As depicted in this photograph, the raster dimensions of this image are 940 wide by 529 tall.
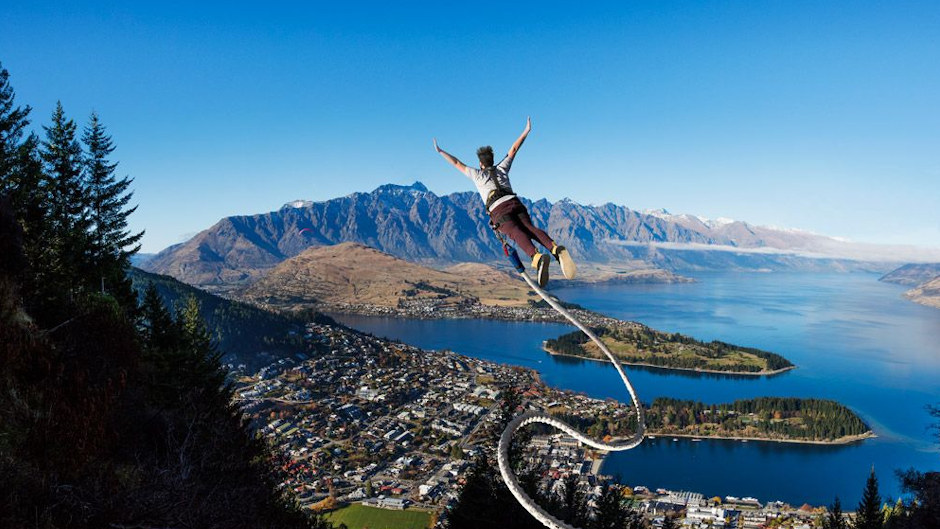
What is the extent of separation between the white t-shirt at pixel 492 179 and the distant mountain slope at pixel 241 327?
78531 millimetres

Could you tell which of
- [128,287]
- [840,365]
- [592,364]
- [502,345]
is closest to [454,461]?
[128,287]

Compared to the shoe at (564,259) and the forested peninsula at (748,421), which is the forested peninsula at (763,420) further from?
the shoe at (564,259)

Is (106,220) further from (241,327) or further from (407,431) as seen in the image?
(241,327)

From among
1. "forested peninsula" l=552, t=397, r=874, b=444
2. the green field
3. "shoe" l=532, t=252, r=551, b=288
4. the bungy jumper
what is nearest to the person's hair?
the bungy jumper

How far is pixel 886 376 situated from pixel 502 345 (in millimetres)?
65212

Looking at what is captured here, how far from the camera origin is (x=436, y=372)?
76938mm

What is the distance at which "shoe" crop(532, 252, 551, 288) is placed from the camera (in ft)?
16.1

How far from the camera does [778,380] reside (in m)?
85.5

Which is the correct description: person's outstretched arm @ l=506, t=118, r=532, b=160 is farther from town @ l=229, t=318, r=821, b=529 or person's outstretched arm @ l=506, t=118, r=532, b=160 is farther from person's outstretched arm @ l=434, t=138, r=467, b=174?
town @ l=229, t=318, r=821, b=529

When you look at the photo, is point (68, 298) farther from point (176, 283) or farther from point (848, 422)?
point (176, 283)

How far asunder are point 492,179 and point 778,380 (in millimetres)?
96906

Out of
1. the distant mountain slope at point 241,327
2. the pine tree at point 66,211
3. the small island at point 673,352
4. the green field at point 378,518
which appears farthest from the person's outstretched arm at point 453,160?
the small island at point 673,352

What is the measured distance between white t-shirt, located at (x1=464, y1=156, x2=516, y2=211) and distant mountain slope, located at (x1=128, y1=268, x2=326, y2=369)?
3092 inches

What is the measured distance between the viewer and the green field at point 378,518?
102 feet
